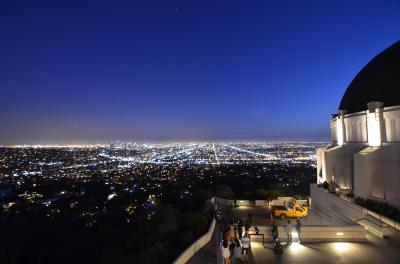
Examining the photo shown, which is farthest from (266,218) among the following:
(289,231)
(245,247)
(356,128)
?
(245,247)

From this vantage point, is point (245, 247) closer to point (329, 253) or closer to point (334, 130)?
point (329, 253)

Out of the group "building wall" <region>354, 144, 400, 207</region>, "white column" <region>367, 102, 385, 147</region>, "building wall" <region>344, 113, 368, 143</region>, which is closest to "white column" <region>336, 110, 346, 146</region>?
"building wall" <region>344, 113, 368, 143</region>

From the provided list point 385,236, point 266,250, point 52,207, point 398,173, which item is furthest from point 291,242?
point 52,207

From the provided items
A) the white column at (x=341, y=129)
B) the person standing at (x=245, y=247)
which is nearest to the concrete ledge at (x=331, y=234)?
the person standing at (x=245, y=247)

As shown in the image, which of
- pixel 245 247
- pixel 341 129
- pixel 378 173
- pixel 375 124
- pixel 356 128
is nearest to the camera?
pixel 245 247

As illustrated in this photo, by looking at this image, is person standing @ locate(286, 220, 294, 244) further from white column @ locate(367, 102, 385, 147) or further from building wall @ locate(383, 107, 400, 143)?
white column @ locate(367, 102, 385, 147)
